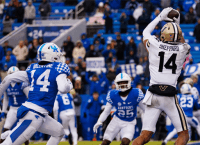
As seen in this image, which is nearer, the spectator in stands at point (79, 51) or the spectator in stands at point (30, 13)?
the spectator in stands at point (79, 51)

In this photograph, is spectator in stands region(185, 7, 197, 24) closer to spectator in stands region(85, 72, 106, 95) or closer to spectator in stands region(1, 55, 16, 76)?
spectator in stands region(85, 72, 106, 95)

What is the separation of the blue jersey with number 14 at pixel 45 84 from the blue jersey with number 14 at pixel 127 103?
1890mm

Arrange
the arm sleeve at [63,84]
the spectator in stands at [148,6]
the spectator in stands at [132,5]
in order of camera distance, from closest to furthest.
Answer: the arm sleeve at [63,84], the spectator in stands at [148,6], the spectator in stands at [132,5]

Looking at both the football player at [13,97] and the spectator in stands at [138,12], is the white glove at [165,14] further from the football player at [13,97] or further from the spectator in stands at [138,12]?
the spectator in stands at [138,12]

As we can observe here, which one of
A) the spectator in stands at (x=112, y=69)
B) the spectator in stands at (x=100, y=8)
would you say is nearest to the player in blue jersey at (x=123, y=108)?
the spectator in stands at (x=112, y=69)

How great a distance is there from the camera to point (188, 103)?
10164mm

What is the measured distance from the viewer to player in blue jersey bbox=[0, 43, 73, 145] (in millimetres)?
5324

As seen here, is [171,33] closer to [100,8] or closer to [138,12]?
[138,12]

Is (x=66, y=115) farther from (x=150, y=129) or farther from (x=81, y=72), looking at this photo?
(x=150, y=129)

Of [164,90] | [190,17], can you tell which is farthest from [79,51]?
[164,90]

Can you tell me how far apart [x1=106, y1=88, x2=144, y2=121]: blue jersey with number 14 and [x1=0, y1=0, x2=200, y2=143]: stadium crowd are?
4409mm

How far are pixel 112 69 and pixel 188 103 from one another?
3688mm

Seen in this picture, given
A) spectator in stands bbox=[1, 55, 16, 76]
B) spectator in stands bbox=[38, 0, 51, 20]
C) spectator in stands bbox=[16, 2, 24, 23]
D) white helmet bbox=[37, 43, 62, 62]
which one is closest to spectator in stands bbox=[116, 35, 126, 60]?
spectator in stands bbox=[1, 55, 16, 76]

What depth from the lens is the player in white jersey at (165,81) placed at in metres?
5.35
